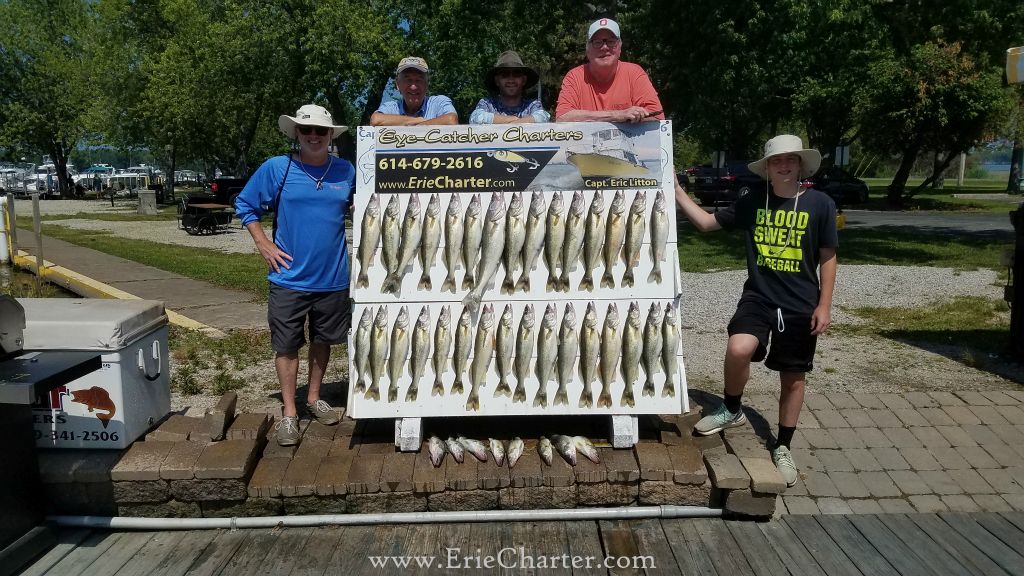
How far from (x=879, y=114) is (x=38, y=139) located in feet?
159

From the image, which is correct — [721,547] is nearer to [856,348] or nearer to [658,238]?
[658,238]

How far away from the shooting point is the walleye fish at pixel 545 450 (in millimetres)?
4133

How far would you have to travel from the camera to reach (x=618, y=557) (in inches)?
144

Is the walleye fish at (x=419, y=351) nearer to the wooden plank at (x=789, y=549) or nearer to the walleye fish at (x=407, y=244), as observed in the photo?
the walleye fish at (x=407, y=244)

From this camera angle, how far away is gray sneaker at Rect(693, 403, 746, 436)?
184 inches

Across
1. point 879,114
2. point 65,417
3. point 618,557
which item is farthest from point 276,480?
point 879,114

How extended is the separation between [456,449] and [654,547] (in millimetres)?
1172

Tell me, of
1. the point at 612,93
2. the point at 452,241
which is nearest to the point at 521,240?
the point at 452,241

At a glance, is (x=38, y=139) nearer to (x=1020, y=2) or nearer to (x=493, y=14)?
(x=493, y=14)

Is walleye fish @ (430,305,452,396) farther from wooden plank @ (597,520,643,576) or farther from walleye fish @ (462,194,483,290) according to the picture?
wooden plank @ (597,520,643,576)

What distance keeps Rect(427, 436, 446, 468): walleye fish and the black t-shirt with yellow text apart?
2.05 m

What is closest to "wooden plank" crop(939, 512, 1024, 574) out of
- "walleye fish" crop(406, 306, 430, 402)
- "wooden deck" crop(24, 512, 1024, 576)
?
"wooden deck" crop(24, 512, 1024, 576)

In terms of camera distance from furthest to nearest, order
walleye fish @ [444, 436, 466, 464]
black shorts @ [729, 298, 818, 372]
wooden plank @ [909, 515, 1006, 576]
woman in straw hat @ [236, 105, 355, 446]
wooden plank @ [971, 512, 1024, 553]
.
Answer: woman in straw hat @ [236, 105, 355, 446] < black shorts @ [729, 298, 818, 372] < walleye fish @ [444, 436, 466, 464] < wooden plank @ [971, 512, 1024, 553] < wooden plank @ [909, 515, 1006, 576]

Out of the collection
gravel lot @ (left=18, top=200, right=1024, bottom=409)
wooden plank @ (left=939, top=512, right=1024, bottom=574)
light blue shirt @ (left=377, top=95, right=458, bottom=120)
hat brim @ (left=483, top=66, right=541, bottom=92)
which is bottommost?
wooden plank @ (left=939, top=512, right=1024, bottom=574)
